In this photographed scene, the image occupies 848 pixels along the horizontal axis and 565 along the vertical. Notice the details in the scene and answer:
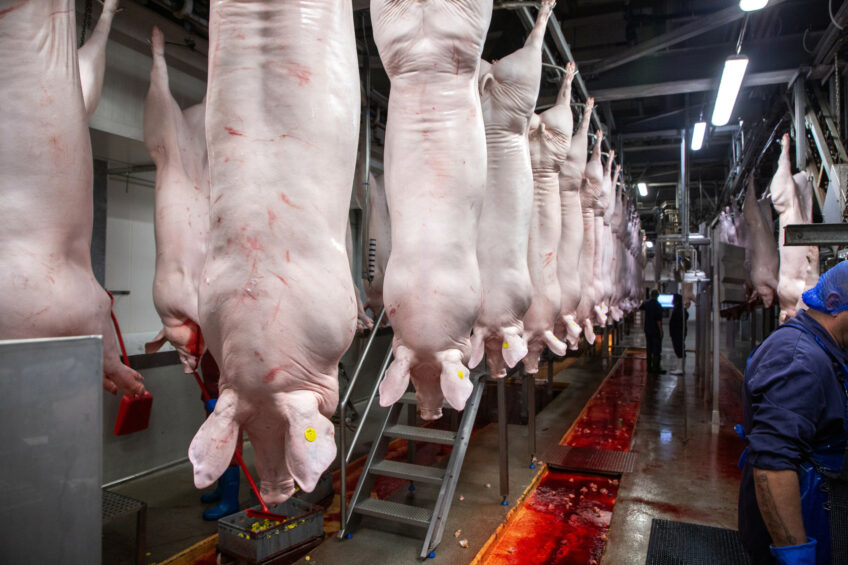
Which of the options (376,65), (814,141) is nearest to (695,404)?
(814,141)

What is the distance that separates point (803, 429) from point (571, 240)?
172 centimetres

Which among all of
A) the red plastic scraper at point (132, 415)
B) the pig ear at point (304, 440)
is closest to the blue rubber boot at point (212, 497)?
the red plastic scraper at point (132, 415)

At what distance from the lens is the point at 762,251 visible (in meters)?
5.92

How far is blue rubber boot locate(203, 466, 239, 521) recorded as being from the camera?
4.44 metres

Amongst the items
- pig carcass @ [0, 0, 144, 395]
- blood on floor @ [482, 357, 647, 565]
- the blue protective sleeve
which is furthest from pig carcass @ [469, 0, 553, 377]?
blood on floor @ [482, 357, 647, 565]

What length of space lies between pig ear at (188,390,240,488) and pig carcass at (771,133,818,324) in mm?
4843

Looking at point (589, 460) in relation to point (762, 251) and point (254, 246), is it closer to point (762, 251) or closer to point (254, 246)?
point (762, 251)

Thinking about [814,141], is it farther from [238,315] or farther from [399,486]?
[238,315]

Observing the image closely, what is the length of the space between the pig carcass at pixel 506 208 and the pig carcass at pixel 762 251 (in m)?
4.72

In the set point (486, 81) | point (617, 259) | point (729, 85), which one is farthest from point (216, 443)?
point (617, 259)

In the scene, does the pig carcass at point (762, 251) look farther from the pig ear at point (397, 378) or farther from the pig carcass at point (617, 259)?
the pig ear at point (397, 378)

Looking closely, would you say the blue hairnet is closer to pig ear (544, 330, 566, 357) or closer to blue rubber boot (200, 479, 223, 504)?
pig ear (544, 330, 566, 357)

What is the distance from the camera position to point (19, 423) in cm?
114

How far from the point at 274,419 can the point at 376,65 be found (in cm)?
491
